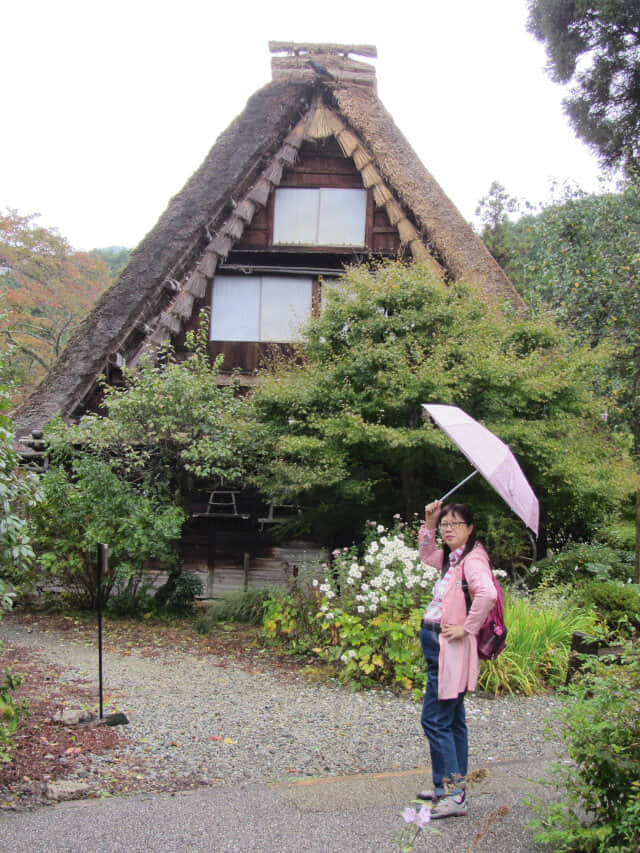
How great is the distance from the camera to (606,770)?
302 centimetres

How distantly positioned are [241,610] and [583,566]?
4226mm

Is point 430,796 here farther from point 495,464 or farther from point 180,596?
point 180,596

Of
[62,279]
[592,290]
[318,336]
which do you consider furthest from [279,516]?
[62,279]

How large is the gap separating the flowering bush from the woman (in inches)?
93.9

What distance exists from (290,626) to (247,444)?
243 cm

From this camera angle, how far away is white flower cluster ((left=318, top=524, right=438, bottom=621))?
Answer: 21.6ft

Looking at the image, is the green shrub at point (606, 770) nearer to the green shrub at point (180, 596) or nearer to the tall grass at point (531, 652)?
the tall grass at point (531, 652)

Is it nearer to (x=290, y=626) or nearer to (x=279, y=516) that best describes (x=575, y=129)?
(x=279, y=516)

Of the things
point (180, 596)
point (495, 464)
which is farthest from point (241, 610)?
point (495, 464)

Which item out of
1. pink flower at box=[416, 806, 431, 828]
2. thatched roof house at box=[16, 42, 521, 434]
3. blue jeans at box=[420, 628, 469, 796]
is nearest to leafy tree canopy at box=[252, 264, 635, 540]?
thatched roof house at box=[16, 42, 521, 434]

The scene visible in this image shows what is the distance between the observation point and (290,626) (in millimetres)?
7527

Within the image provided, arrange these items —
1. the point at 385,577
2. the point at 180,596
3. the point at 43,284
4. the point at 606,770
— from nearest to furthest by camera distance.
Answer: the point at 606,770 → the point at 385,577 → the point at 180,596 → the point at 43,284

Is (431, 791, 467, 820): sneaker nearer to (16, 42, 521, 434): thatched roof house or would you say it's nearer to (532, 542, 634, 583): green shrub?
(532, 542, 634, 583): green shrub

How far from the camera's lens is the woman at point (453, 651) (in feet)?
12.1
